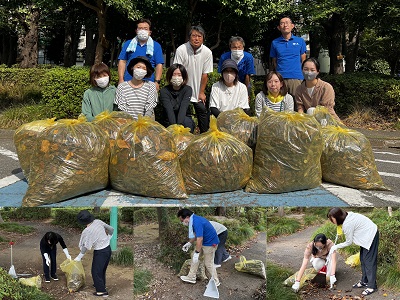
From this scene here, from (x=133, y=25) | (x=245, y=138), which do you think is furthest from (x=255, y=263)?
(x=133, y=25)

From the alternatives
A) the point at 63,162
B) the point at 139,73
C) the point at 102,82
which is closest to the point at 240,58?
the point at 139,73

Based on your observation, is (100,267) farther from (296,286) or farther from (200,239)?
(296,286)

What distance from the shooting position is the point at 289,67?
6652 mm

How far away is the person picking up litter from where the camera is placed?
3.10 m

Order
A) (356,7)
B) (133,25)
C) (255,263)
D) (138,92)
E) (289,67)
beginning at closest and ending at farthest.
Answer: (255,263)
(138,92)
(289,67)
(356,7)
(133,25)

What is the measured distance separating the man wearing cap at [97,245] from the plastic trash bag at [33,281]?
252mm

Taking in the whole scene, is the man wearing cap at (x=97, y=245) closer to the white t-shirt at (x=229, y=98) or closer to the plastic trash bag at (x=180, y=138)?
the plastic trash bag at (x=180, y=138)

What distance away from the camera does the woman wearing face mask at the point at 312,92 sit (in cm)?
581

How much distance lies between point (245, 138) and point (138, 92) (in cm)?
139

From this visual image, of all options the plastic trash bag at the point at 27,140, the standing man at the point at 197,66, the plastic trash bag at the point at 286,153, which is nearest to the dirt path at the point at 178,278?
the plastic trash bag at the point at 286,153

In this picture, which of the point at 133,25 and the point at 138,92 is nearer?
the point at 138,92

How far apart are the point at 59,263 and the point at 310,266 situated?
1.44 metres

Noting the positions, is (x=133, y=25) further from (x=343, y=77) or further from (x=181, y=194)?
(x=181, y=194)

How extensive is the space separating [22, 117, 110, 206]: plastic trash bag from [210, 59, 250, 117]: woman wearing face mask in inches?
73.9
